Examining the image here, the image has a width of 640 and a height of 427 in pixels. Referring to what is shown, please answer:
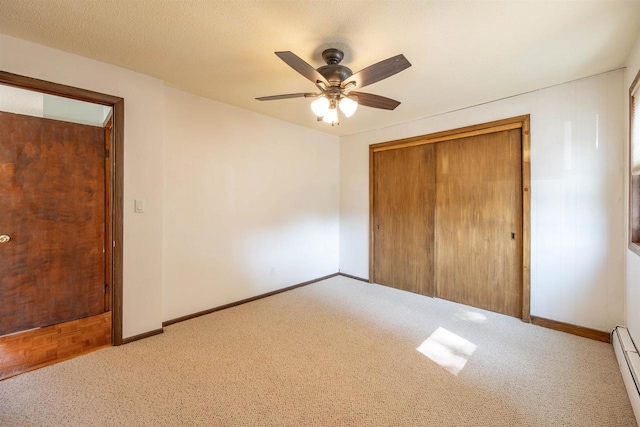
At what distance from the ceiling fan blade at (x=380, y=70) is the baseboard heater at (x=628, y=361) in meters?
2.43

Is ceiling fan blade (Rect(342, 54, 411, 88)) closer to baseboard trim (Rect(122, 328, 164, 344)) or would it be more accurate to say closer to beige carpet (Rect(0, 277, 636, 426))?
Result: beige carpet (Rect(0, 277, 636, 426))

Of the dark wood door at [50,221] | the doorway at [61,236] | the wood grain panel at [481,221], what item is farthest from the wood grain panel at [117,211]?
the wood grain panel at [481,221]

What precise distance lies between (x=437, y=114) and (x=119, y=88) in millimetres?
3582

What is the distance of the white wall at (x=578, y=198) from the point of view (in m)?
2.49

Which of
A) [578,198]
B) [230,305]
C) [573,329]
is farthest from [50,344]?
[578,198]

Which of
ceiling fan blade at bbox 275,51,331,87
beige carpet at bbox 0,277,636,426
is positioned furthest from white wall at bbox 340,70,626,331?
ceiling fan blade at bbox 275,51,331,87

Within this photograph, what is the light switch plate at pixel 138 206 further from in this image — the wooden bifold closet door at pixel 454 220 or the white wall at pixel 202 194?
the wooden bifold closet door at pixel 454 220

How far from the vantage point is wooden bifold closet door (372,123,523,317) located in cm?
314

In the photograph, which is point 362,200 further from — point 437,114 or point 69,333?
point 69,333

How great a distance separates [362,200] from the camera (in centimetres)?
461

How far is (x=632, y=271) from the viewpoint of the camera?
216 cm

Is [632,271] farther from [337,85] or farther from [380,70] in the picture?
[337,85]

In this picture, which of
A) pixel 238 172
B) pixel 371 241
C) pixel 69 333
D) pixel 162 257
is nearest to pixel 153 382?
pixel 162 257

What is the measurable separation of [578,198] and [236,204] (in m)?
3.67
